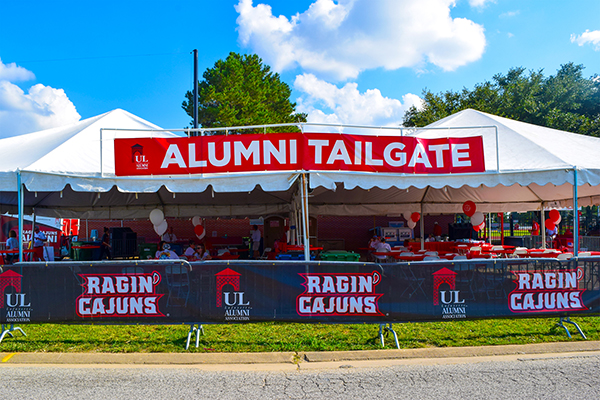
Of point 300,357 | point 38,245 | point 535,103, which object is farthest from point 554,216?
point 535,103

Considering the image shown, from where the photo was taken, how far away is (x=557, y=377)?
17.1ft

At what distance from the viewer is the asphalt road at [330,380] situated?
4703mm

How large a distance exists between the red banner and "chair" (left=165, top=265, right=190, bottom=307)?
302 cm

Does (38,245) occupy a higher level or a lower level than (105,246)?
higher

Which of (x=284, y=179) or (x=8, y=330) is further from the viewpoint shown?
(x=284, y=179)

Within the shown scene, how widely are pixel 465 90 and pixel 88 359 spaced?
42.3 meters

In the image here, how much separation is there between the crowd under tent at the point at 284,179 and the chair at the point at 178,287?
2610 millimetres

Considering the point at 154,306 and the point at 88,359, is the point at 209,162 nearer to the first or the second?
the point at 154,306

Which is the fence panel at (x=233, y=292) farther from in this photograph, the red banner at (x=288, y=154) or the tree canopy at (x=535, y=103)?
the tree canopy at (x=535, y=103)

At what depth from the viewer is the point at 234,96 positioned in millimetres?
30609

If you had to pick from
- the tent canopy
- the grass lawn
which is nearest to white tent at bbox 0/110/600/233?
the tent canopy

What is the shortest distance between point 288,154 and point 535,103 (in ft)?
122

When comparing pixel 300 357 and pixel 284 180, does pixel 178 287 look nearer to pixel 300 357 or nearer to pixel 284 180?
pixel 300 357

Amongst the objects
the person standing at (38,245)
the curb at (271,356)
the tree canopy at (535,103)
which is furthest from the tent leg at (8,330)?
the tree canopy at (535,103)
